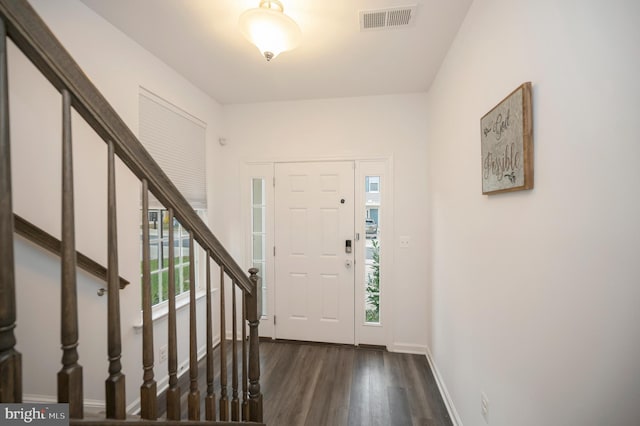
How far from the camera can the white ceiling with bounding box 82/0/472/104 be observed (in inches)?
67.5

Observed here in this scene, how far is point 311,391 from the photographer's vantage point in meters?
2.29

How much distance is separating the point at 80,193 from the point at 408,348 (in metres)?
3.09

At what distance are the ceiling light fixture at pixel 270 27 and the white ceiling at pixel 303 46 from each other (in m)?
0.18

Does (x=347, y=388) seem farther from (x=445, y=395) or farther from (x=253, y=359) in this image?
(x=253, y=359)

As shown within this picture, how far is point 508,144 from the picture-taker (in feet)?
4.03

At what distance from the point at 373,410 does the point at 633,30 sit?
2.38 metres

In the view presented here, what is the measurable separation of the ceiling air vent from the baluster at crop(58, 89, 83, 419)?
1735mm

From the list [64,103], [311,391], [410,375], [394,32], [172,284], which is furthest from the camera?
[410,375]

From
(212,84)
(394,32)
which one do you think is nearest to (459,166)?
(394,32)

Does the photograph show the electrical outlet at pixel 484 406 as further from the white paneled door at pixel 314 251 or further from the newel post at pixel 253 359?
the white paneled door at pixel 314 251

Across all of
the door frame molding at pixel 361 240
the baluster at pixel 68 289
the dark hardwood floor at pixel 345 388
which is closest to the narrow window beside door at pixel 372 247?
the door frame molding at pixel 361 240

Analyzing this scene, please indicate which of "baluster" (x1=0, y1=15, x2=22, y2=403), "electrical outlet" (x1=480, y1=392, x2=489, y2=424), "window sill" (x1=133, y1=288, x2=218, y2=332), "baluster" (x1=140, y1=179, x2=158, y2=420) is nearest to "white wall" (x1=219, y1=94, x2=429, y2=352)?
"window sill" (x1=133, y1=288, x2=218, y2=332)

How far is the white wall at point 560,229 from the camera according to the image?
71cm

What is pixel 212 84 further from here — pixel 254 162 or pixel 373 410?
pixel 373 410
